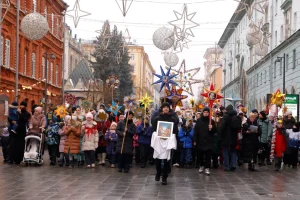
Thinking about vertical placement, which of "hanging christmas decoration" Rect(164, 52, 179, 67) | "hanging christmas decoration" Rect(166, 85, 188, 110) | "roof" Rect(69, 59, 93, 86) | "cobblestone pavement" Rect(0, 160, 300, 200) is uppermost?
"roof" Rect(69, 59, 93, 86)

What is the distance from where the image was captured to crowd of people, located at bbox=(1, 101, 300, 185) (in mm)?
15172

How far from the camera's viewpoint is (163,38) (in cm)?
2364

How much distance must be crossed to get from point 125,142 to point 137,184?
2.95m

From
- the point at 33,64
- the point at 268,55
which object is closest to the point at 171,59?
the point at 33,64

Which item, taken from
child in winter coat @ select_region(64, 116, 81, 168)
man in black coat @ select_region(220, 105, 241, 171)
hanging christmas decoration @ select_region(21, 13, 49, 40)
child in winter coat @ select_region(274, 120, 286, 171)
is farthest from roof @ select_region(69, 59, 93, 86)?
man in black coat @ select_region(220, 105, 241, 171)

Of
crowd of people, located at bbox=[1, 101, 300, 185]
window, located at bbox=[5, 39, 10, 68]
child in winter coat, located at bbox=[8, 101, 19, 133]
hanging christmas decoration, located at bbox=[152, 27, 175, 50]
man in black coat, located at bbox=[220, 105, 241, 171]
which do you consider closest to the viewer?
crowd of people, located at bbox=[1, 101, 300, 185]

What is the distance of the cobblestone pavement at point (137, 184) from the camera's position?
10.4m

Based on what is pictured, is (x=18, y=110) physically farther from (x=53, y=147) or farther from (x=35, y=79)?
(x=35, y=79)

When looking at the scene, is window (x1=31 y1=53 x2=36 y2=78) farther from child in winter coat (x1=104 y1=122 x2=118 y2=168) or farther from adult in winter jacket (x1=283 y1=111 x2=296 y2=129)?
adult in winter jacket (x1=283 y1=111 x2=296 y2=129)

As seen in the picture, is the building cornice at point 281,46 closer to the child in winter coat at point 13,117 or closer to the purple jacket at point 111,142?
the purple jacket at point 111,142

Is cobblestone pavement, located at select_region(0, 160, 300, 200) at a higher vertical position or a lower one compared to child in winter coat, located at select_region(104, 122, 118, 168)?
lower

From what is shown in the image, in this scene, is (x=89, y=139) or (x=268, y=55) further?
(x=268, y=55)

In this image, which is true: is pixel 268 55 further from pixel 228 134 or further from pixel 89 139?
pixel 89 139

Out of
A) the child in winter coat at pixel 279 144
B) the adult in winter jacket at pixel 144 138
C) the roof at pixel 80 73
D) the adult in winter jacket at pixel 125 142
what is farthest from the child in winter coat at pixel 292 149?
the roof at pixel 80 73
